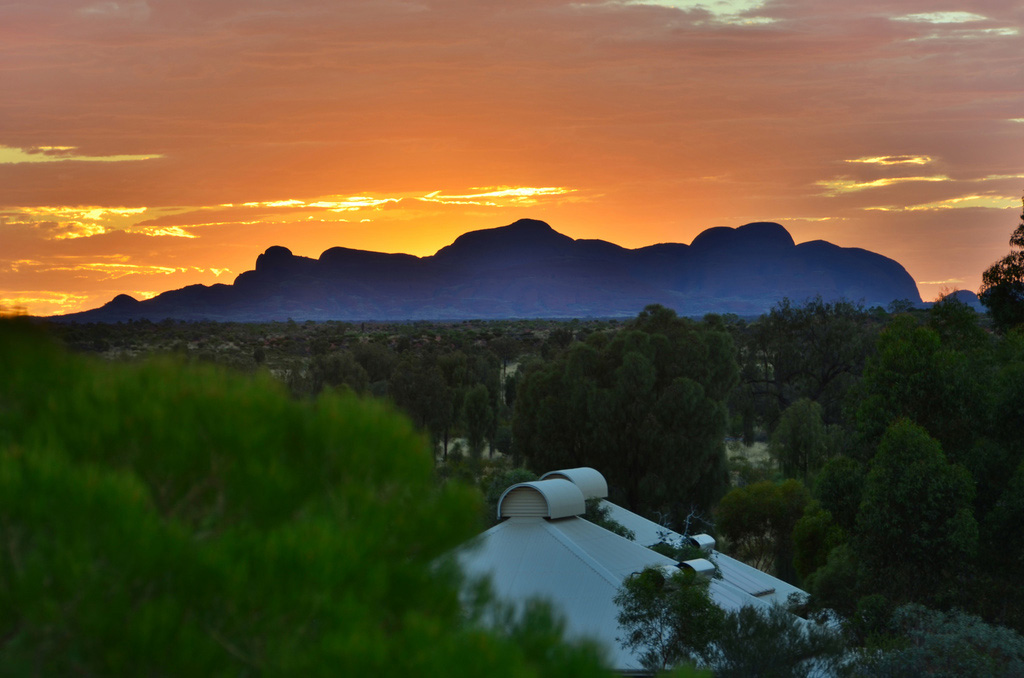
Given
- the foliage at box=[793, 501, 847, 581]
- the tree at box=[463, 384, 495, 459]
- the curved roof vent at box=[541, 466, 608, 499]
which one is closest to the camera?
the foliage at box=[793, 501, 847, 581]

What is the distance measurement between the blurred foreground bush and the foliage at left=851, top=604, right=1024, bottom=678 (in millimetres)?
10630

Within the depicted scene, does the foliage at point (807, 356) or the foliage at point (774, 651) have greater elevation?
the foliage at point (807, 356)

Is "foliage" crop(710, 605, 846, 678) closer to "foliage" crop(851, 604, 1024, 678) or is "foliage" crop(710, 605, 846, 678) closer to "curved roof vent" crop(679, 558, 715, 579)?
"foliage" crop(851, 604, 1024, 678)

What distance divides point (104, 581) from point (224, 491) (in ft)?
2.73

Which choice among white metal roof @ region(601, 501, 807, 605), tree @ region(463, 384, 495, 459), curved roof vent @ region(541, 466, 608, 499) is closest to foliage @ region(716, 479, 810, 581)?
white metal roof @ region(601, 501, 807, 605)

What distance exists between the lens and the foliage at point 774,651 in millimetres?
14008

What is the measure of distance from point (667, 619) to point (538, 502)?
798 centimetres

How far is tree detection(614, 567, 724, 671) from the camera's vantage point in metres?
15.3

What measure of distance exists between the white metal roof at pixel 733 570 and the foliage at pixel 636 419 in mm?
6972

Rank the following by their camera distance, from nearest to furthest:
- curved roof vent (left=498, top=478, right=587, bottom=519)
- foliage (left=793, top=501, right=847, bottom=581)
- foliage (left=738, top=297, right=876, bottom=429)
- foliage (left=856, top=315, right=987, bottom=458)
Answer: foliage (left=856, top=315, right=987, bottom=458) → curved roof vent (left=498, top=478, right=587, bottom=519) → foliage (left=793, top=501, right=847, bottom=581) → foliage (left=738, top=297, right=876, bottom=429)

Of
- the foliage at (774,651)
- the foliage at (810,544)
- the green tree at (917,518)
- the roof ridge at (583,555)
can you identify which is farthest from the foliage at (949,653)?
the foliage at (810,544)

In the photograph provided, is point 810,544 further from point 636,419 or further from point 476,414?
point 476,414

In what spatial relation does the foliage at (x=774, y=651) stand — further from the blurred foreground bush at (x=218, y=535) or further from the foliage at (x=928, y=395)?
the blurred foreground bush at (x=218, y=535)

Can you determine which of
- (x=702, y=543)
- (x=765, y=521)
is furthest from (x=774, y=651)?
(x=765, y=521)
